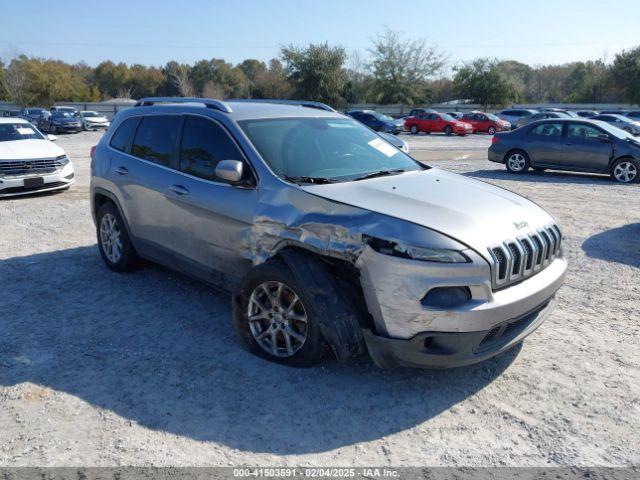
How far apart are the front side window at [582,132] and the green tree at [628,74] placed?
153 ft

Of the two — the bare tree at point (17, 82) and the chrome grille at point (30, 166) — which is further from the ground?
the bare tree at point (17, 82)

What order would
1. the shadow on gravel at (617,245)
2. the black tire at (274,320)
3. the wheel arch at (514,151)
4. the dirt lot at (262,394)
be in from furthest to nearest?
the wheel arch at (514,151) < the shadow on gravel at (617,245) < the black tire at (274,320) < the dirt lot at (262,394)

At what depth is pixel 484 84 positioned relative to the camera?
5753 cm

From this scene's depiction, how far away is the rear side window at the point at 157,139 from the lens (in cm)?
517

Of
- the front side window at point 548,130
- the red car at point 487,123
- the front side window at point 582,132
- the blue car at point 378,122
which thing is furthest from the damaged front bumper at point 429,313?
the red car at point 487,123

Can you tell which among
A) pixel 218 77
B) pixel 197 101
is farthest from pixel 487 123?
pixel 218 77

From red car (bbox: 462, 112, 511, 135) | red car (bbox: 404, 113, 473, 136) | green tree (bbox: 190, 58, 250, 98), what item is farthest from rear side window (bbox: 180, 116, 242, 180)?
green tree (bbox: 190, 58, 250, 98)

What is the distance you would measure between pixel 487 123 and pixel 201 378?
120 ft

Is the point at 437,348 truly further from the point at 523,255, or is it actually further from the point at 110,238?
the point at 110,238

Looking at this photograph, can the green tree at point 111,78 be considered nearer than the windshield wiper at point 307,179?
No

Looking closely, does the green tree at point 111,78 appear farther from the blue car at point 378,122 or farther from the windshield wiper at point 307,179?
the windshield wiper at point 307,179

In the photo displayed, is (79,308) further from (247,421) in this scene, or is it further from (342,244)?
(342,244)

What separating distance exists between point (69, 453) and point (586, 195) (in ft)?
36.4

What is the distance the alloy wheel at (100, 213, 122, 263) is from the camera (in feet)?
19.8
